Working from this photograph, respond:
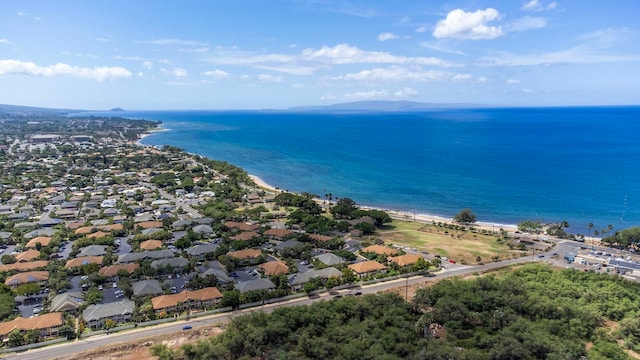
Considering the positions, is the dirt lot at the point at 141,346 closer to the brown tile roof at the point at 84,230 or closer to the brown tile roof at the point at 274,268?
the brown tile roof at the point at 274,268

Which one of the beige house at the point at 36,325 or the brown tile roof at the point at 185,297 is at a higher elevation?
the brown tile roof at the point at 185,297

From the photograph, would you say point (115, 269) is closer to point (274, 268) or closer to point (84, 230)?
point (274, 268)

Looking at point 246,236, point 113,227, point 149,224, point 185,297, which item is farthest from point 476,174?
point 185,297

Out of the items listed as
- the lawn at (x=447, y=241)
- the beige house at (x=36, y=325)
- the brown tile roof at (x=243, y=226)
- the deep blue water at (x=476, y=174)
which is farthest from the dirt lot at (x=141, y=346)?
the deep blue water at (x=476, y=174)

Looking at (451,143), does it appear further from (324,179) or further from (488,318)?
(488,318)

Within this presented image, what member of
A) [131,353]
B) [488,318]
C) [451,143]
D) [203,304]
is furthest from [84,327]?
[451,143]

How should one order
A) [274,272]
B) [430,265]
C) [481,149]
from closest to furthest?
1. [274,272]
2. [430,265]
3. [481,149]
